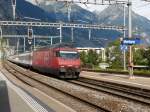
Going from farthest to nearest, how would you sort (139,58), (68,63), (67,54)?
(139,58) < (67,54) < (68,63)

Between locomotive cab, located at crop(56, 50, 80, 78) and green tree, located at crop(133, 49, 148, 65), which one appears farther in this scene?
green tree, located at crop(133, 49, 148, 65)

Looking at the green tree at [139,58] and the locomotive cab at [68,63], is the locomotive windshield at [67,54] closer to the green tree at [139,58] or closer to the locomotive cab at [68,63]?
the locomotive cab at [68,63]

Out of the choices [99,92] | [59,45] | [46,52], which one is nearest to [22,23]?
[46,52]

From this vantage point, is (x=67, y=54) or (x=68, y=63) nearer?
(x=68, y=63)

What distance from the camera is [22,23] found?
87.2 metres

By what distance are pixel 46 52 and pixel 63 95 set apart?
20384 mm

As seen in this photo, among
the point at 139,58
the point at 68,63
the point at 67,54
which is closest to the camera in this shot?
the point at 68,63

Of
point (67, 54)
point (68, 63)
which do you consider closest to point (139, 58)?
point (67, 54)

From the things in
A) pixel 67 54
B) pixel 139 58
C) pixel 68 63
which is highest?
pixel 67 54

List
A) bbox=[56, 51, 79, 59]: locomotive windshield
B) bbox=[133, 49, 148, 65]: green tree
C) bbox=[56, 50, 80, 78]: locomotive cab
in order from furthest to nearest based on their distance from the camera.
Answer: bbox=[133, 49, 148, 65]: green tree < bbox=[56, 51, 79, 59]: locomotive windshield < bbox=[56, 50, 80, 78]: locomotive cab

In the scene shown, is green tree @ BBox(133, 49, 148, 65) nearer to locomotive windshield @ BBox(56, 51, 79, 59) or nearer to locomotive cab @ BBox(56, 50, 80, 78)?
locomotive windshield @ BBox(56, 51, 79, 59)

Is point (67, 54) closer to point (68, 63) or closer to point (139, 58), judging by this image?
point (68, 63)

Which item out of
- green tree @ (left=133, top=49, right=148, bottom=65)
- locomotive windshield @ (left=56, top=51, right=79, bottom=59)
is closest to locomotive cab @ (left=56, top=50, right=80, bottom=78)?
locomotive windshield @ (left=56, top=51, right=79, bottom=59)

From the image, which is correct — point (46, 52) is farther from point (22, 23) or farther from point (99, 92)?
point (22, 23)
